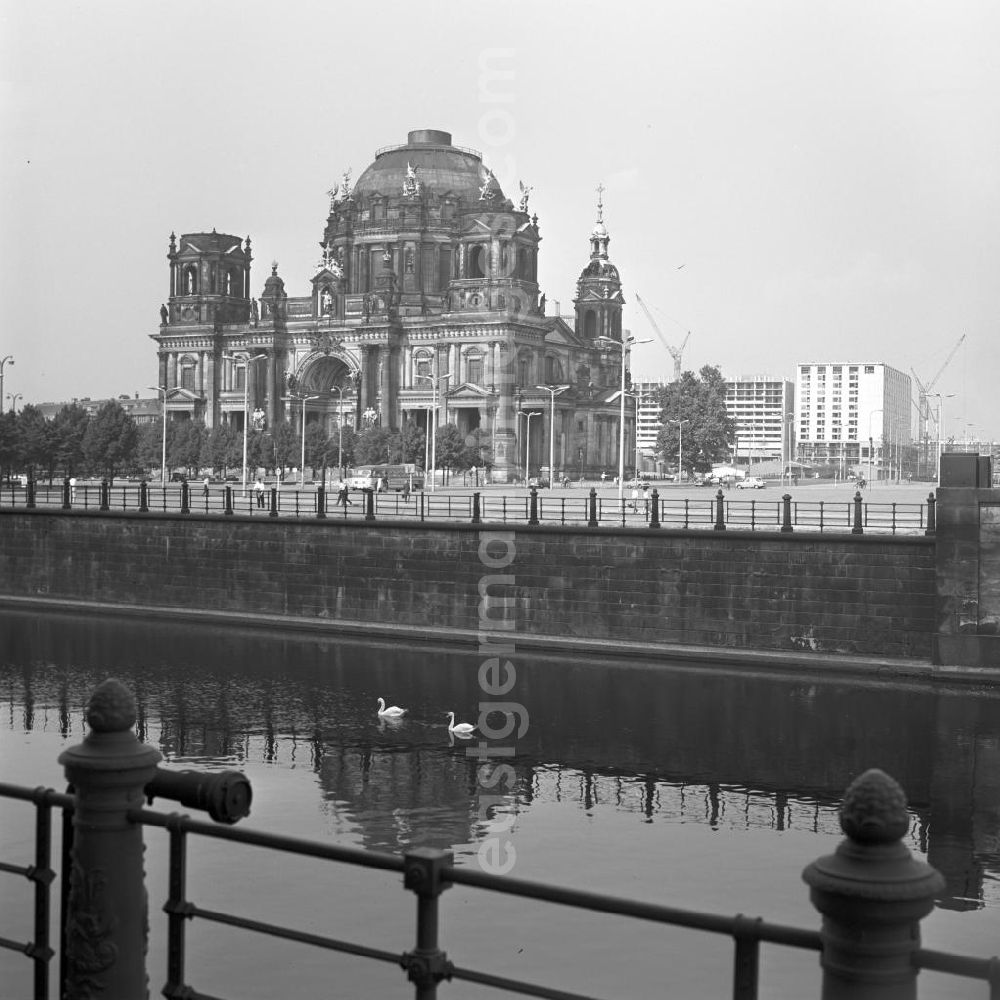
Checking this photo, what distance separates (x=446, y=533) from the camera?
41.7 m

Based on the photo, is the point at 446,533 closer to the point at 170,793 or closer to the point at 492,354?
the point at 170,793

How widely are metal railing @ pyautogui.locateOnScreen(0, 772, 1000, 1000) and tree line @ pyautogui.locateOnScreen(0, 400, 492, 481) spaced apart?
92.2 metres

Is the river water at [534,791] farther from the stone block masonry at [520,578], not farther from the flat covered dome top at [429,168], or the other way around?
the flat covered dome top at [429,168]

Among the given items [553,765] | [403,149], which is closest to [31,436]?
[403,149]

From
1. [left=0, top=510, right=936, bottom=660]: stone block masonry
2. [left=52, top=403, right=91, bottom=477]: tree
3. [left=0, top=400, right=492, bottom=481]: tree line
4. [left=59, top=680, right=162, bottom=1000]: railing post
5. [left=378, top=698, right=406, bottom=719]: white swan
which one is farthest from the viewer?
[left=52, top=403, right=91, bottom=477]: tree

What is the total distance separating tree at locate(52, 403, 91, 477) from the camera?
101m

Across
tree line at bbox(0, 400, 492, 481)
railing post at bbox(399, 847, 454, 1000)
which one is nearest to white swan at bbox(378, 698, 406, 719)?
railing post at bbox(399, 847, 454, 1000)

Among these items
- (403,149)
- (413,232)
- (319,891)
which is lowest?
(319,891)

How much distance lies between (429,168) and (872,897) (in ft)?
430

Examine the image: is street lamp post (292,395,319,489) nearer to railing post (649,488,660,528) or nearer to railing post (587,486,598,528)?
railing post (587,486,598,528)

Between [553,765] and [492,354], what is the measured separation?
90757 millimetres

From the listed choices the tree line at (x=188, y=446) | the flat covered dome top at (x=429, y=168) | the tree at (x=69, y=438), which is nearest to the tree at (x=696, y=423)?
the tree line at (x=188, y=446)

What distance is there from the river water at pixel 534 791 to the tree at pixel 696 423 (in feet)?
253

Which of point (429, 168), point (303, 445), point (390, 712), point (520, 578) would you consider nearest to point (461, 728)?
point (390, 712)
